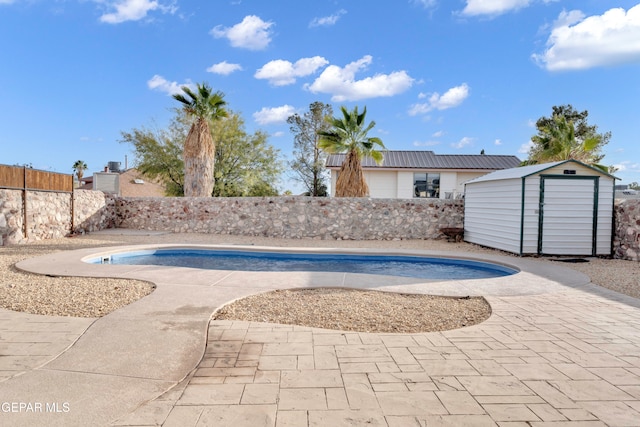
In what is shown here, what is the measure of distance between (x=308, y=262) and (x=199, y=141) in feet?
30.5

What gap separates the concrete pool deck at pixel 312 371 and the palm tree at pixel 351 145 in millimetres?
11068

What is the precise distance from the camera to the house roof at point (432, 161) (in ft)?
72.1

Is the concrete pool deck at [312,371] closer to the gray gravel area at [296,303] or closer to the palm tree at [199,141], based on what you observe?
the gray gravel area at [296,303]

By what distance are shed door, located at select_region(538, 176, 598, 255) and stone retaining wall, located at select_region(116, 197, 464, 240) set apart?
370cm

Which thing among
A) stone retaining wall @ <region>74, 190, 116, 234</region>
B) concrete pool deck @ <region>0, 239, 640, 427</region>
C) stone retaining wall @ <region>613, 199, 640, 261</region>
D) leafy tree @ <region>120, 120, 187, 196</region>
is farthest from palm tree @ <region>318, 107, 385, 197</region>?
leafy tree @ <region>120, 120, 187, 196</region>

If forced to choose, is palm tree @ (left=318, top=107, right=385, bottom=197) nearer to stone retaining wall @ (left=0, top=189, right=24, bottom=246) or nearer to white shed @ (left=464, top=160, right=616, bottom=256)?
white shed @ (left=464, top=160, right=616, bottom=256)

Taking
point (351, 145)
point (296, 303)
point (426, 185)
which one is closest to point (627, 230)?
point (296, 303)

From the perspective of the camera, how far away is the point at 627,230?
30.8 feet

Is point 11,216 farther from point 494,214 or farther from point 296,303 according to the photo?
point 494,214

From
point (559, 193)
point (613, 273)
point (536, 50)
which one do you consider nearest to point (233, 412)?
point (613, 273)

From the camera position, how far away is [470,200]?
41.2 ft

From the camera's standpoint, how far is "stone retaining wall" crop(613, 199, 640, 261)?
29.9 ft

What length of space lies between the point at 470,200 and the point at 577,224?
3312mm

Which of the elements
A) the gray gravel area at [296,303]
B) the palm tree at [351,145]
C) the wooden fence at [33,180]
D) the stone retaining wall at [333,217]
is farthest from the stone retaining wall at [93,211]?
the palm tree at [351,145]
